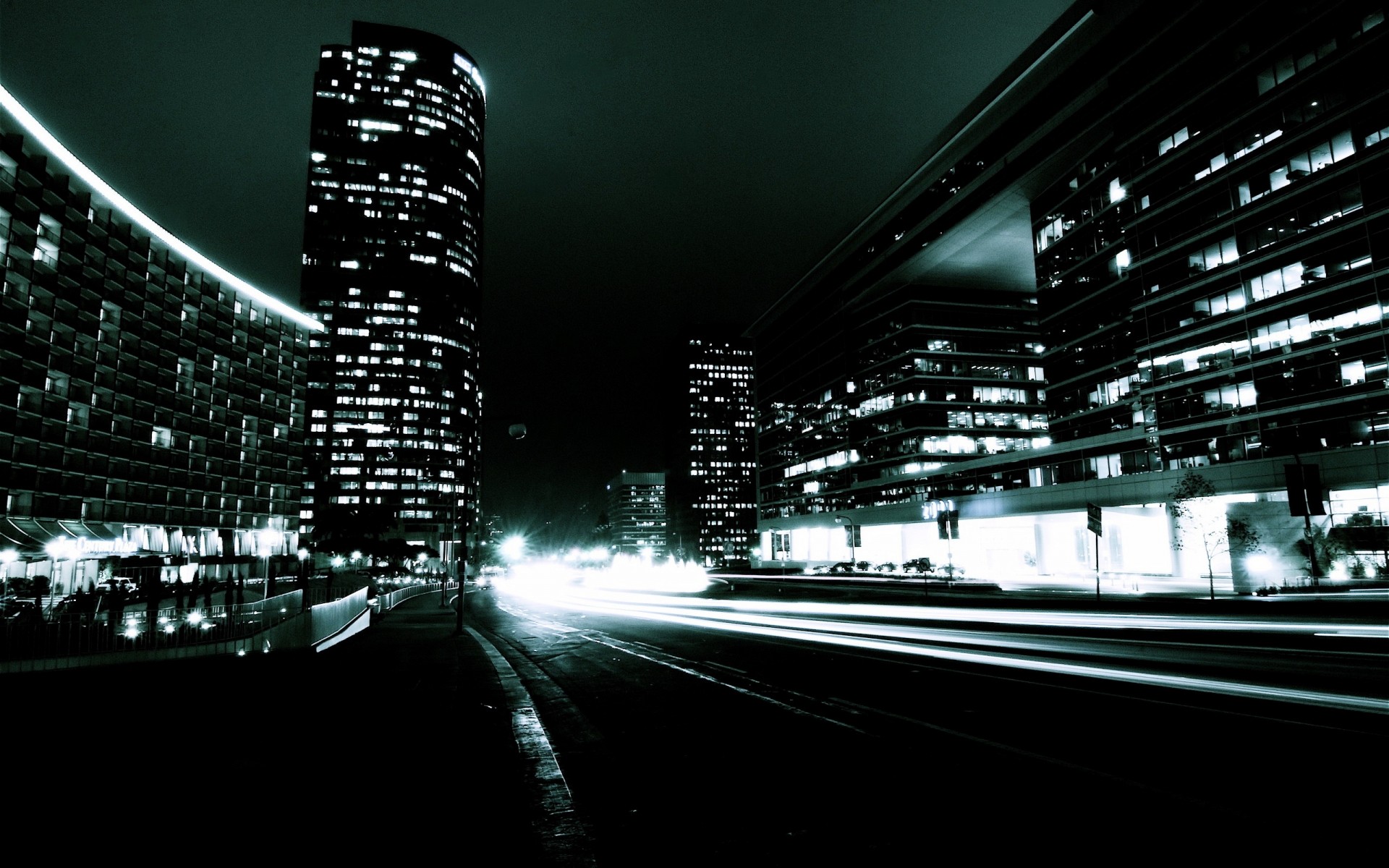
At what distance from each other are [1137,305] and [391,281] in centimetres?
15897

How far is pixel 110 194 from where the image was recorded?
230 ft

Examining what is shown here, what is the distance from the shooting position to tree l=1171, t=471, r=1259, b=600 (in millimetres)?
39250

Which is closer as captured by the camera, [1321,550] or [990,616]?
[990,616]

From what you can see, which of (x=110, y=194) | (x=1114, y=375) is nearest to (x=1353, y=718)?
(x=1114, y=375)

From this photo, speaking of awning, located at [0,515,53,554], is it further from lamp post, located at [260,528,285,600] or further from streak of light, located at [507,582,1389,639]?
streak of light, located at [507,582,1389,639]

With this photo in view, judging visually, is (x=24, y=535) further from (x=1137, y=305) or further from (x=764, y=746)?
(x=1137, y=305)

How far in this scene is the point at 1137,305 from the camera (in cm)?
6606

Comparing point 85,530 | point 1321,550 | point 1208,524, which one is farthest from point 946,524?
point 85,530

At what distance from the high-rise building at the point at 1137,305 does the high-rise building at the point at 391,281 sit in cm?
10246

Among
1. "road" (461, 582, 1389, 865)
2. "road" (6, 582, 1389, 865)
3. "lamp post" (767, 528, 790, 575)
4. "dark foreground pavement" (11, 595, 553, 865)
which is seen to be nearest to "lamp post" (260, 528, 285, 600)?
"lamp post" (767, 528, 790, 575)

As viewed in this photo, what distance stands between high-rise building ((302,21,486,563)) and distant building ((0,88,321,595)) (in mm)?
70004

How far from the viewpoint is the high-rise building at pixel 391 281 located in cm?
16975

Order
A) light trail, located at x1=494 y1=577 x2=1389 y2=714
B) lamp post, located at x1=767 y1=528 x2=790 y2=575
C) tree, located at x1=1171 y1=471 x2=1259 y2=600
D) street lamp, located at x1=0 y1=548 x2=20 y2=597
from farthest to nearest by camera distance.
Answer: lamp post, located at x1=767 y1=528 x2=790 y2=575 < tree, located at x1=1171 y1=471 x2=1259 y2=600 < street lamp, located at x1=0 y1=548 x2=20 y2=597 < light trail, located at x1=494 y1=577 x2=1389 y2=714

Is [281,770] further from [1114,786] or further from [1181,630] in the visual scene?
[1181,630]
